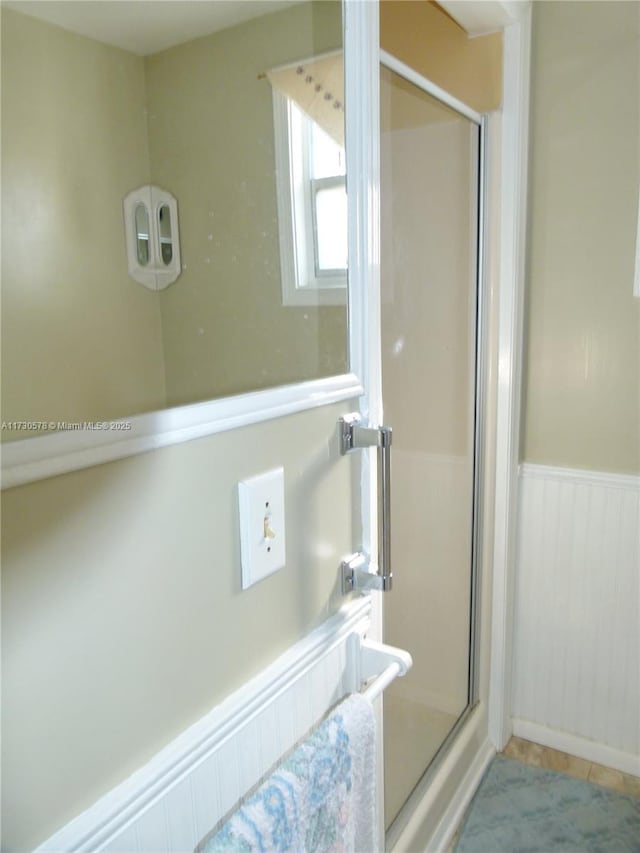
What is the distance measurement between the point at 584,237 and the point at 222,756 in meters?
1.61

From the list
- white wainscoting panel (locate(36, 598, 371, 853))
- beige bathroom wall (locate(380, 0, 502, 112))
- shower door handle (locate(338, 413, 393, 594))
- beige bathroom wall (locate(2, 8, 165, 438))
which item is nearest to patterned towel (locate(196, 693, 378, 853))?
white wainscoting panel (locate(36, 598, 371, 853))

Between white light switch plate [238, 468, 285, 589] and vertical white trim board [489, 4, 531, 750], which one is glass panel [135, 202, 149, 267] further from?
vertical white trim board [489, 4, 531, 750]

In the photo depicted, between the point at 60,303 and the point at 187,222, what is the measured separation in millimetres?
231

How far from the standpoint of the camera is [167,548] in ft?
2.13

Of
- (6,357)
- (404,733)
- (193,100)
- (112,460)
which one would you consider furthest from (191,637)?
(404,733)

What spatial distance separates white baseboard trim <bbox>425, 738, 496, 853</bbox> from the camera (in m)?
1.61

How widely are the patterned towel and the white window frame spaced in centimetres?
60

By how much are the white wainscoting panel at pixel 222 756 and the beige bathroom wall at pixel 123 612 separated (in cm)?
2

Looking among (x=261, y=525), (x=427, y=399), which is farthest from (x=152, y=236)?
(x=427, y=399)

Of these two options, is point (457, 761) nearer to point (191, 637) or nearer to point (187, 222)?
point (191, 637)

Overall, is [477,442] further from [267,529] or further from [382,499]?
[267,529]

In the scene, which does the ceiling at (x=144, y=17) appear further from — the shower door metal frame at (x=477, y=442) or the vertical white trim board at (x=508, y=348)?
the vertical white trim board at (x=508, y=348)

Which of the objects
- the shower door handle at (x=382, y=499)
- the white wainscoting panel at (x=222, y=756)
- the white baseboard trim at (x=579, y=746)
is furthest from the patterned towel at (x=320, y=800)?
the white baseboard trim at (x=579, y=746)

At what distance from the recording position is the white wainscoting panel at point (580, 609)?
6.01 feet
